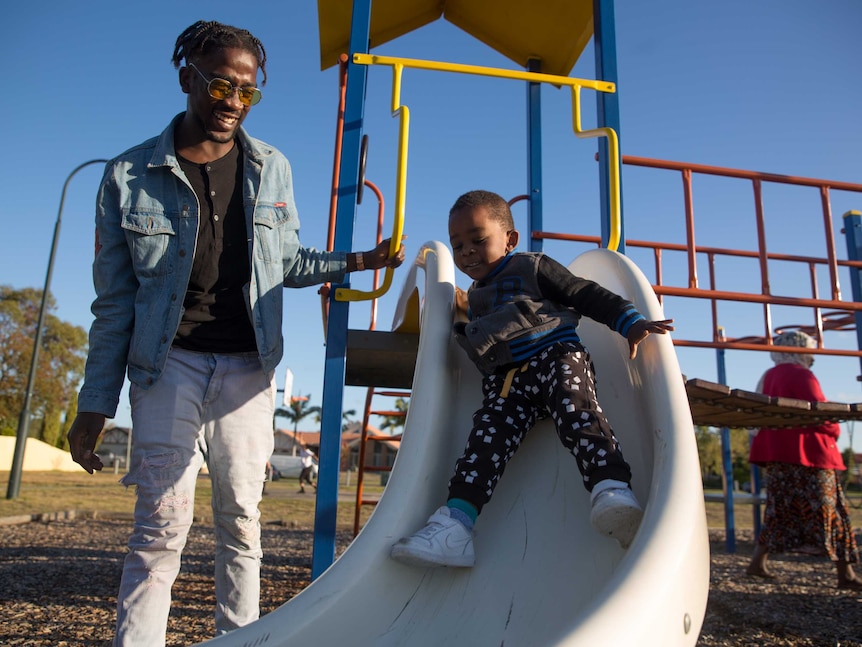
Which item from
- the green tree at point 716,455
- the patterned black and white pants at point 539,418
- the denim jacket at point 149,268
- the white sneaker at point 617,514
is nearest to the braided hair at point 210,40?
the denim jacket at point 149,268

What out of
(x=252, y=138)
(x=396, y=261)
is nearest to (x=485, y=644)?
(x=396, y=261)

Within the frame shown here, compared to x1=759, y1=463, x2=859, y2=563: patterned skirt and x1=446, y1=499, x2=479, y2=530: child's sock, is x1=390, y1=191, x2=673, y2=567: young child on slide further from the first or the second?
x1=759, y1=463, x2=859, y2=563: patterned skirt

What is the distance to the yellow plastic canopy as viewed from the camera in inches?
155

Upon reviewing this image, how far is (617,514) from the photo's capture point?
146 centimetres

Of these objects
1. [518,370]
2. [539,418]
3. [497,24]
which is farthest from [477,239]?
[497,24]


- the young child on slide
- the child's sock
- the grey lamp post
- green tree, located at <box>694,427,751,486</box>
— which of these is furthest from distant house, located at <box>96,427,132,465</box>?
the child's sock

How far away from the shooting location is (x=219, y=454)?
1795 mm

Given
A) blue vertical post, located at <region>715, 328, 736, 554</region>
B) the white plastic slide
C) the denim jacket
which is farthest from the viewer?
blue vertical post, located at <region>715, 328, 736, 554</region>

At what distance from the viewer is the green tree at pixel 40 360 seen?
95.0 feet

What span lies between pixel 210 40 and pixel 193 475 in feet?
3.94

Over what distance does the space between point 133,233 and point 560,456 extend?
51.7 inches

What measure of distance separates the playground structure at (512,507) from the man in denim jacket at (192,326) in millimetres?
384

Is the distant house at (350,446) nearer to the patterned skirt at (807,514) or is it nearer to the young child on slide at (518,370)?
the patterned skirt at (807,514)

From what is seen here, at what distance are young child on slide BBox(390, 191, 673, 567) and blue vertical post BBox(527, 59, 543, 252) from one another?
1595mm
